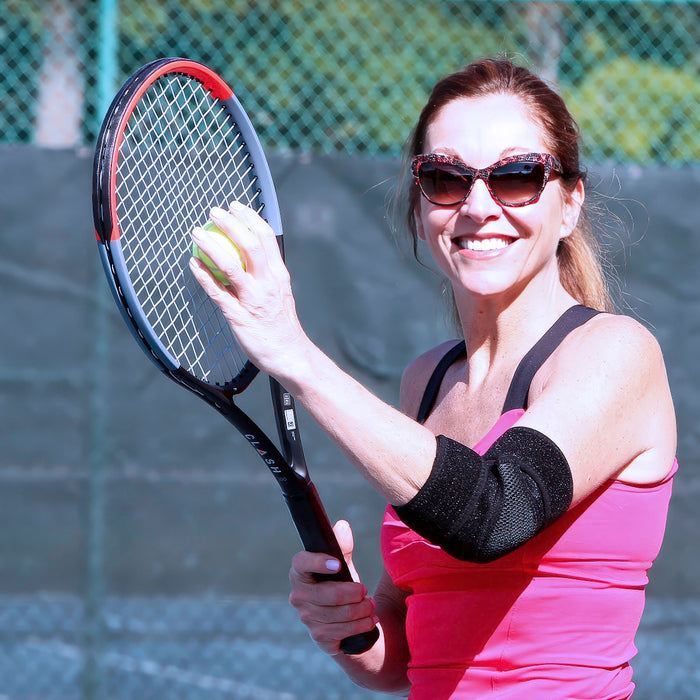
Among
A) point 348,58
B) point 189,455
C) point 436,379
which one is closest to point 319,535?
point 436,379

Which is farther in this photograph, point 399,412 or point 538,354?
point 538,354

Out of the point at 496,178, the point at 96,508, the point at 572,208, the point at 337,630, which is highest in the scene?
the point at 496,178

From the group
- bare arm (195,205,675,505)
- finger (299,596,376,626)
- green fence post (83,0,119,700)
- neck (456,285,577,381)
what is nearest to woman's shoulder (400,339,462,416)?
neck (456,285,577,381)

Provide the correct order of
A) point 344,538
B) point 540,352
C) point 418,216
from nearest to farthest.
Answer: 1. point 540,352
2. point 344,538
3. point 418,216

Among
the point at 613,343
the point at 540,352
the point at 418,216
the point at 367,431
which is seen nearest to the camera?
the point at 367,431

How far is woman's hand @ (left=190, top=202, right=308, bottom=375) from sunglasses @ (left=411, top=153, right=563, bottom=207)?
46 centimetres

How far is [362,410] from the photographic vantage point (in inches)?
53.1

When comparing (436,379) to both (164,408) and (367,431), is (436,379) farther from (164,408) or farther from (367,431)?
(164,408)

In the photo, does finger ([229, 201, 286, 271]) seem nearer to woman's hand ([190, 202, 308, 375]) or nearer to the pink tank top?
woman's hand ([190, 202, 308, 375])

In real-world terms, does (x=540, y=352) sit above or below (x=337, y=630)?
above

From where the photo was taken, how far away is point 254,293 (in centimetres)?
138

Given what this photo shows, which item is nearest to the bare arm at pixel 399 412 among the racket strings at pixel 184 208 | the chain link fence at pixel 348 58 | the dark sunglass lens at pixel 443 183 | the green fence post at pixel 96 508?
the dark sunglass lens at pixel 443 183

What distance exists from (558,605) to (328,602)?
0.48 meters

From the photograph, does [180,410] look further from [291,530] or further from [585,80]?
[585,80]
